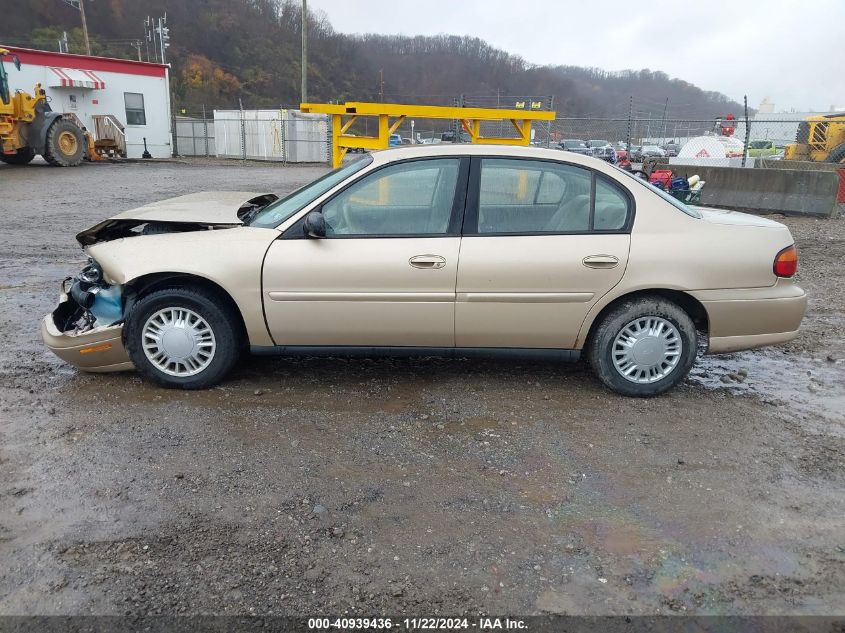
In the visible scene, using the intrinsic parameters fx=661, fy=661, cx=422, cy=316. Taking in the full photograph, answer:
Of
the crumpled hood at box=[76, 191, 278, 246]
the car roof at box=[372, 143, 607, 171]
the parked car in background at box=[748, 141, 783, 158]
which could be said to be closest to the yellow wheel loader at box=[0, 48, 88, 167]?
the crumpled hood at box=[76, 191, 278, 246]

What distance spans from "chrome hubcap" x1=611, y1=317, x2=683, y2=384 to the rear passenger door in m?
0.33

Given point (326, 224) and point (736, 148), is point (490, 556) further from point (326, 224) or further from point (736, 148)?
point (736, 148)

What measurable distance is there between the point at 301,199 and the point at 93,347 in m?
1.67

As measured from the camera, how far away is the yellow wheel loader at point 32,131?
66.0 ft

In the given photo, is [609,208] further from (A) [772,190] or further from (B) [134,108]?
(B) [134,108]

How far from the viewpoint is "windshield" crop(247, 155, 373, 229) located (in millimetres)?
4293

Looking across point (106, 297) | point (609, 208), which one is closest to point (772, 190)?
point (609, 208)

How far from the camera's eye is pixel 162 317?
167 inches

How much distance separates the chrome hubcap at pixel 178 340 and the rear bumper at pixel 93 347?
21 centimetres

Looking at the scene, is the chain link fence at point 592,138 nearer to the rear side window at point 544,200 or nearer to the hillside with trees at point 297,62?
the rear side window at point 544,200

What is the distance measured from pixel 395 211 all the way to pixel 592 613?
267 cm

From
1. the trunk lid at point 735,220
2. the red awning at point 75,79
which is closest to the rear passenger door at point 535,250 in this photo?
the trunk lid at point 735,220

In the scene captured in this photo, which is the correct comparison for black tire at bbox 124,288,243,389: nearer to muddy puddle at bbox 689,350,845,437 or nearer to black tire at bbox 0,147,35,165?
muddy puddle at bbox 689,350,845,437

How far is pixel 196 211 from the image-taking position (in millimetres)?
4727
